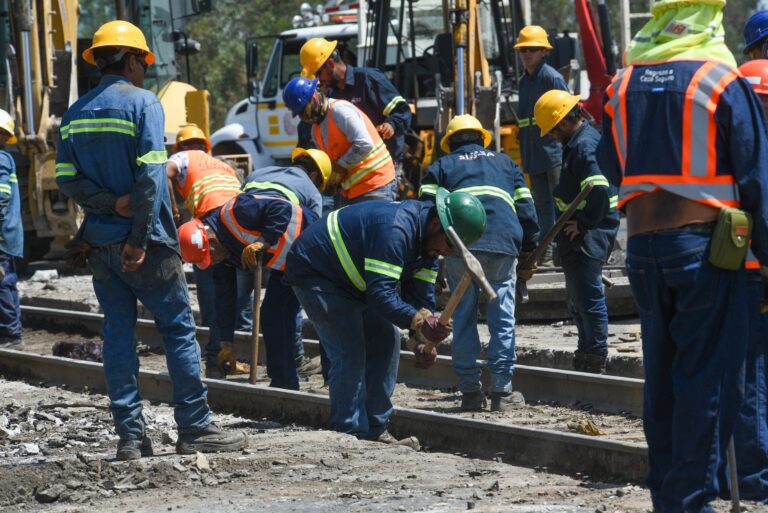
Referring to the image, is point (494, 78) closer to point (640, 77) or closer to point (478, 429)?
point (478, 429)

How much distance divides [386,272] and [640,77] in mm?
1992

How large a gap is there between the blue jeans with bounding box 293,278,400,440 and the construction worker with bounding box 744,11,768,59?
2.59 metres

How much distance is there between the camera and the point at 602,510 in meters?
5.49

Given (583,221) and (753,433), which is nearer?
(753,433)

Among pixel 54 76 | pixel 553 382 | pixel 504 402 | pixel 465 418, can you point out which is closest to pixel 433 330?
pixel 465 418

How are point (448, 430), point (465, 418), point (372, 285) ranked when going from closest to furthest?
point (372, 285), point (448, 430), point (465, 418)

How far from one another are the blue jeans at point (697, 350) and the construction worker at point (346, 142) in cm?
476

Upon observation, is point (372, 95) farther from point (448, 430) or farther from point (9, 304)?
point (448, 430)

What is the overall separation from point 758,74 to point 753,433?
159 cm

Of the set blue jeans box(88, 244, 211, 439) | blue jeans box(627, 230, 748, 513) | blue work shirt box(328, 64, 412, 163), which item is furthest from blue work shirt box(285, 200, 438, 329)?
blue work shirt box(328, 64, 412, 163)

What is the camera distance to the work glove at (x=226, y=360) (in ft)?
32.6

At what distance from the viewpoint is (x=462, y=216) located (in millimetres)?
6617

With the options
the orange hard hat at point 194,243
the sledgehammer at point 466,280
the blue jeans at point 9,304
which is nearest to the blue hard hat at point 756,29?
the sledgehammer at point 466,280

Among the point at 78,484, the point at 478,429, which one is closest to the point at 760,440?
the point at 478,429
